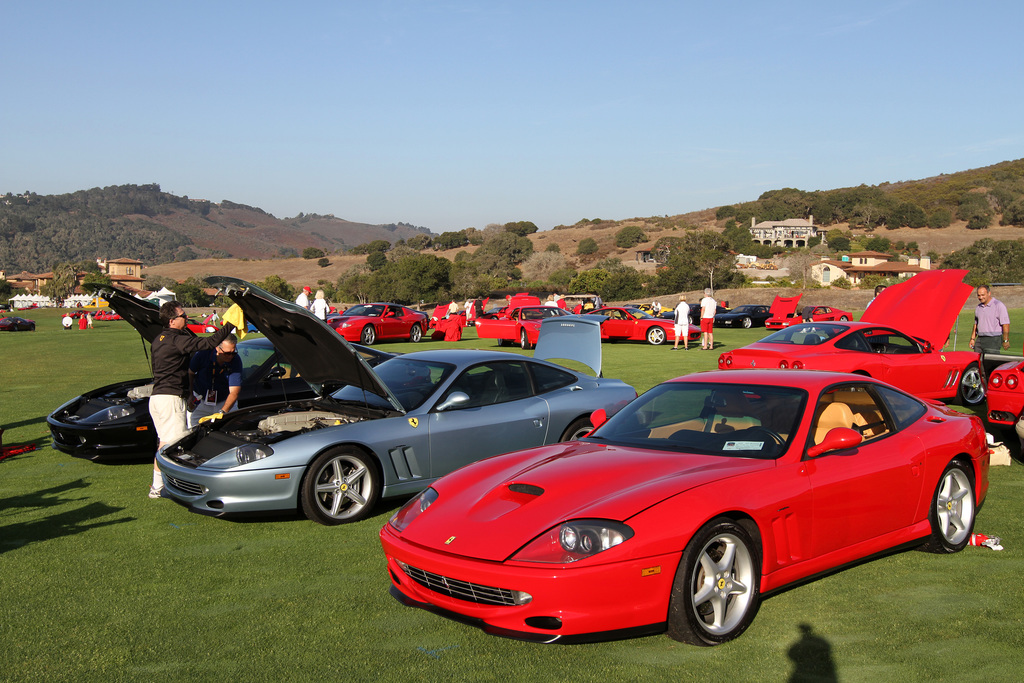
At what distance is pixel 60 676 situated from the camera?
3.53 meters

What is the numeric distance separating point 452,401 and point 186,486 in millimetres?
2185

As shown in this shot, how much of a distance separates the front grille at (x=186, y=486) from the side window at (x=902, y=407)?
4.90 m

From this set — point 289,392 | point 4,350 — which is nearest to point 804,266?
point 4,350

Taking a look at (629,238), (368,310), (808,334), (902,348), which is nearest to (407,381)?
(808,334)

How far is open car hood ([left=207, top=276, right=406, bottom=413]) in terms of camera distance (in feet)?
20.2

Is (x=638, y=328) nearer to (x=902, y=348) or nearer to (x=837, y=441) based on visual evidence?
(x=902, y=348)

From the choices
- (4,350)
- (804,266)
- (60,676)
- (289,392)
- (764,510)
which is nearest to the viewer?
(60,676)

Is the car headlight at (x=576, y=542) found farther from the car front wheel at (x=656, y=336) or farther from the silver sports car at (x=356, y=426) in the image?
the car front wheel at (x=656, y=336)

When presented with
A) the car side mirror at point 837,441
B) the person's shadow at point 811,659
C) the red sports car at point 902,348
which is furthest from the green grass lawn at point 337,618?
the red sports car at point 902,348

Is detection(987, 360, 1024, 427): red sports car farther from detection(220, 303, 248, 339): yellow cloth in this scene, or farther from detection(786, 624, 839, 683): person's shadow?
detection(220, 303, 248, 339): yellow cloth

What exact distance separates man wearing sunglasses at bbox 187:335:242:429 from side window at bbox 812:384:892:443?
5401mm

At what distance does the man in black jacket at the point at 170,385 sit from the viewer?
684 centimetres

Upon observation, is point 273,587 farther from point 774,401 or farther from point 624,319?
point 624,319

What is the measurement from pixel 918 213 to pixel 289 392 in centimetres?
14308
